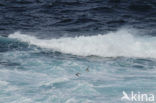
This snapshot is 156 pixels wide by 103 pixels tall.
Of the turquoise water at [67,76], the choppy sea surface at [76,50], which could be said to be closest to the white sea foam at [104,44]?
the choppy sea surface at [76,50]

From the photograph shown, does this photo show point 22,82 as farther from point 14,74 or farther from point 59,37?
point 59,37

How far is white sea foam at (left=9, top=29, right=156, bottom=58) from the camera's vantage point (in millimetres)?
18062

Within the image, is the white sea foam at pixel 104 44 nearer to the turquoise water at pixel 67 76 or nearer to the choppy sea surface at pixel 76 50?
the choppy sea surface at pixel 76 50

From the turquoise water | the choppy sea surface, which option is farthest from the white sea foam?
the turquoise water

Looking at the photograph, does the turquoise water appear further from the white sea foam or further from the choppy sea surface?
the white sea foam

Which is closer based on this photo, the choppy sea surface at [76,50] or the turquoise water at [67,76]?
the turquoise water at [67,76]

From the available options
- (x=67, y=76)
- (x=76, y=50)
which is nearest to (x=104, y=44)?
(x=76, y=50)

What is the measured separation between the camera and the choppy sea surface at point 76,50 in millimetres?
13109

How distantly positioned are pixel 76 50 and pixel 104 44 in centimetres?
166

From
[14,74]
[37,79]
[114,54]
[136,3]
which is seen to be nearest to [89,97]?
[37,79]

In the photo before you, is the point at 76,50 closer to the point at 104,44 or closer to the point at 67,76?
the point at 104,44

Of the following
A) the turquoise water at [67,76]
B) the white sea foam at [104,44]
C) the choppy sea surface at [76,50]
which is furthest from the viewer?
the white sea foam at [104,44]

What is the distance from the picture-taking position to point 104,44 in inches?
757

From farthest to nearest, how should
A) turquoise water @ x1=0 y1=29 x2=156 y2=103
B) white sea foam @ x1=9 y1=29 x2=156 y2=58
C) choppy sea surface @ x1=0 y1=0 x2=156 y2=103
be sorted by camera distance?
white sea foam @ x1=9 y1=29 x2=156 y2=58 < choppy sea surface @ x1=0 y1=0 x2=156 y2=103 < turquoise water @ x1=0 y1=29 x2=156 y2=103
